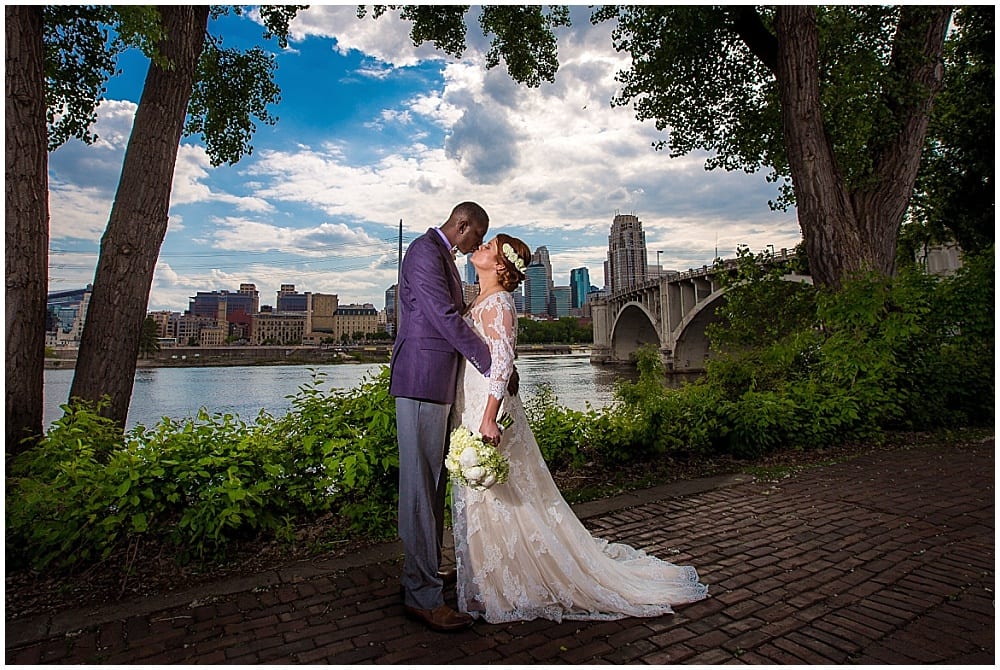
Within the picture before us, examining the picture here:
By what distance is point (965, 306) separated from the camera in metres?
7.64

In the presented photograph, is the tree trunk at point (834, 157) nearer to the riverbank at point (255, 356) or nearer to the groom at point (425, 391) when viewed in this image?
the groom at point (425, 391)

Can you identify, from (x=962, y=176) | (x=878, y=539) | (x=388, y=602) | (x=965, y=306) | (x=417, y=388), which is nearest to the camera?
(x=417, y=388)

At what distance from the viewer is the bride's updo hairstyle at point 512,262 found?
9.55 feet

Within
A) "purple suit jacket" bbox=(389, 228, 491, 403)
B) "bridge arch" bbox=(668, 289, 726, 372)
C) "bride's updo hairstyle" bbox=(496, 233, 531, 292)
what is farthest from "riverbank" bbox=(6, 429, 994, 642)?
"bridge arch" bbox=(668, 289, 726, 372)

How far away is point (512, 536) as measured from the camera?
2895mm

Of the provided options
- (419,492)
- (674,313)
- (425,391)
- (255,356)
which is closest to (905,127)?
(425,391)

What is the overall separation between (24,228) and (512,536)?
3347mm

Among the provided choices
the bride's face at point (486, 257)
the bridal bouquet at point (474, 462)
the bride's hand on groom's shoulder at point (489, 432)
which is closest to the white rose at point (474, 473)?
the bridal bouquet at point (474, 462)

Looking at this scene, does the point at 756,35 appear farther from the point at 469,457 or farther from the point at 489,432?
the point at 469,457

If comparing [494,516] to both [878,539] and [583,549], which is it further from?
[878,539]

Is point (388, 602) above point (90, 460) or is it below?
below

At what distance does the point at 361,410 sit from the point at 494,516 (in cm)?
143

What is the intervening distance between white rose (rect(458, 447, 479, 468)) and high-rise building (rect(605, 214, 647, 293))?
136 feet

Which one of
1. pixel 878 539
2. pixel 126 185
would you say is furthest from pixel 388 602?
pixel 126 185
